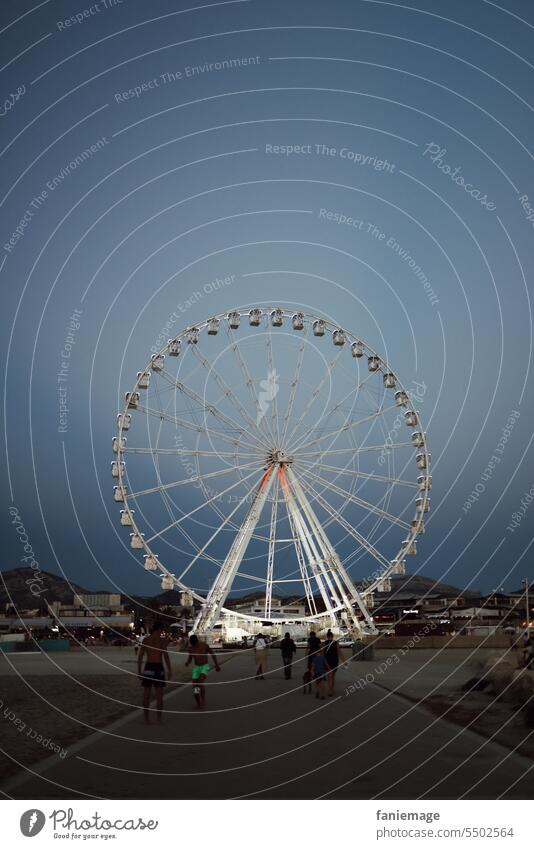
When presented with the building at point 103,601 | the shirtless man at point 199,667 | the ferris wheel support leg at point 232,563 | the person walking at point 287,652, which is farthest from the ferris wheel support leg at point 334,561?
the building at point 103,601

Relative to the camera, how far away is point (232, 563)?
1540 inches

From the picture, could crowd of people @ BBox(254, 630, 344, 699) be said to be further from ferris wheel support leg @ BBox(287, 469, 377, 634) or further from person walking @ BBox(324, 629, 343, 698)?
ferris wheel support leg @ BBox(287, 469, 377, 634)

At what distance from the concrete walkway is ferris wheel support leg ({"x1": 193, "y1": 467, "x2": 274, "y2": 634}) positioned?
22.3 m

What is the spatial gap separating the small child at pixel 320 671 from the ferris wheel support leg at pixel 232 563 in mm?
17919

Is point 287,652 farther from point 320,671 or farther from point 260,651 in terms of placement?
point 320,671

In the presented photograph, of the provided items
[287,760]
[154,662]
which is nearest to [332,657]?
[154,662]

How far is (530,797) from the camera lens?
6.96m

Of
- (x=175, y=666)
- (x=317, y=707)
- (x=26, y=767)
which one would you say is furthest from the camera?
(x=175, y=666)

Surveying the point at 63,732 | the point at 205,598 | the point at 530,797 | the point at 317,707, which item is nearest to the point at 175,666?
the point at 205,598

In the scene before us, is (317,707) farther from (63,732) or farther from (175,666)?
(175,666)

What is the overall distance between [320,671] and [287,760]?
30.7ft

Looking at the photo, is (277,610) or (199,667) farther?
(277,610)

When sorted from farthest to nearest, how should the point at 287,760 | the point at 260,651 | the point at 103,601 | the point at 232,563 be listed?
the point at 103,601 → the point at 232,563 → the point at 260,651 → the point at 287,760
